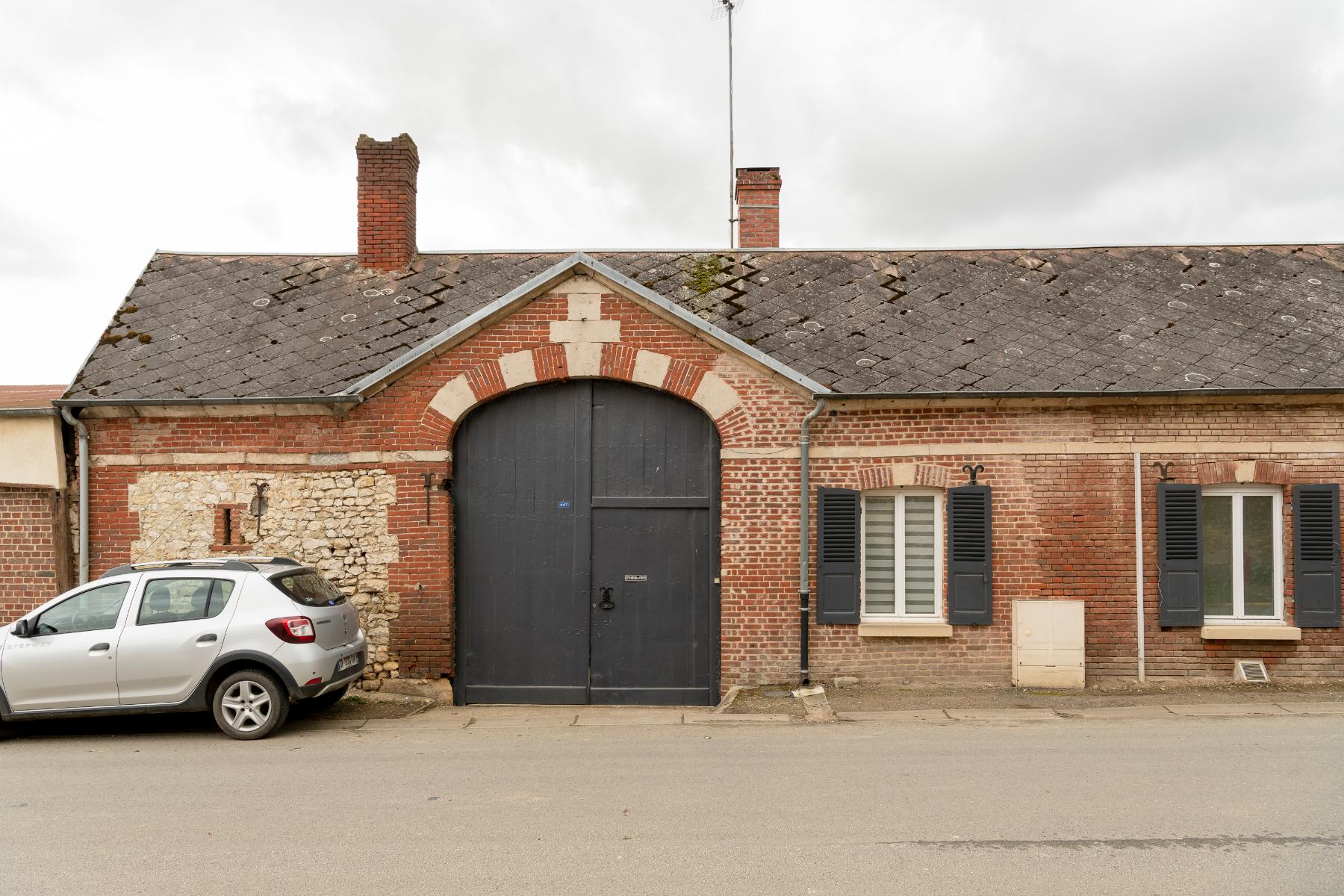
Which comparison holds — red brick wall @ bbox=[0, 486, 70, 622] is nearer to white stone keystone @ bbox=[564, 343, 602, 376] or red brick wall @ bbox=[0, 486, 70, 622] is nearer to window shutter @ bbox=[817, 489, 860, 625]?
white stone keystone @ bbox=[564, 343, 602, 376]

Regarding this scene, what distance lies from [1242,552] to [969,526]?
3.18 meters

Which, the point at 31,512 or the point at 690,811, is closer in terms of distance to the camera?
the point at 690,811

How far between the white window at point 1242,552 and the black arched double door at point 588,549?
5648 millimetres

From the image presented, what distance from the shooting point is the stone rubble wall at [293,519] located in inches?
419

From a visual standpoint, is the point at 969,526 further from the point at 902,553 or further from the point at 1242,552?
the point at 1242,552

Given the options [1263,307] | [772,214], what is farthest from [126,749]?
[1263,307]

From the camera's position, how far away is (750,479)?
416 inches

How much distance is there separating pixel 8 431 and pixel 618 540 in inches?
272

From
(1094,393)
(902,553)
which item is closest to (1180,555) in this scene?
(1094,393)

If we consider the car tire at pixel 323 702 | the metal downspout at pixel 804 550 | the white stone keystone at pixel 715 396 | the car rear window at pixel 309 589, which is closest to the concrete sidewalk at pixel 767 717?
the car tire at pixel 323 702

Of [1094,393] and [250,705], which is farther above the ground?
[1094,393]

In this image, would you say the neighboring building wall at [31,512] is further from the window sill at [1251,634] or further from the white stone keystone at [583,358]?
the window sill at [1251,634]

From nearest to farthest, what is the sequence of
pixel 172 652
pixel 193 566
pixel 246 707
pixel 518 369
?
pixel 172 652
pixel 246 707
pixel 193 566
pixel 518 369

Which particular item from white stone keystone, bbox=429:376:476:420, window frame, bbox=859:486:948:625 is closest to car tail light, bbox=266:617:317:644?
white stone keystone, bbox=429:376:476:420
